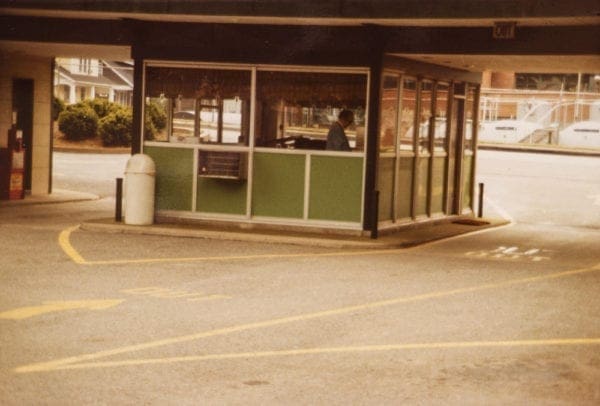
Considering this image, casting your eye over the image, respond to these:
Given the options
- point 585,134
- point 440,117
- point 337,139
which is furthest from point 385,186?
point 585,134

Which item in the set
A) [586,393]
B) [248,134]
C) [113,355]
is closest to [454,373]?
[586,393]

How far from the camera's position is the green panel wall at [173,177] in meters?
16.9

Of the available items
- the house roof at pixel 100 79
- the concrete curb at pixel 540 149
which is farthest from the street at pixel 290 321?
the house roof at pixel 100 79

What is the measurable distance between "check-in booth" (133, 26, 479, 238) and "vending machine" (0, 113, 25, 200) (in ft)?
13.5

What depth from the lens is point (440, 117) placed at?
1895 centimetres

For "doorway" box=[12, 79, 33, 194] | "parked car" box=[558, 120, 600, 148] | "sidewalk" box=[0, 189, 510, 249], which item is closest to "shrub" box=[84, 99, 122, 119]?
"doorway" box=[12, 79, 33, 194]

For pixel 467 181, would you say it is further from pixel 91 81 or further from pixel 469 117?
pixel 91 81

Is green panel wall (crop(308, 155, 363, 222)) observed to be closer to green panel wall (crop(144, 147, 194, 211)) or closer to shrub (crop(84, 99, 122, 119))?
green panel wall (crop(144, 147, 194, 211))

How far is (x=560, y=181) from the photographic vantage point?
31312 millimetres

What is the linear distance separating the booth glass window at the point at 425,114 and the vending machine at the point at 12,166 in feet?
25.4

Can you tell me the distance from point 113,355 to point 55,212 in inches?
447

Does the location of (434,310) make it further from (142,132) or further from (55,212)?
(55,212)

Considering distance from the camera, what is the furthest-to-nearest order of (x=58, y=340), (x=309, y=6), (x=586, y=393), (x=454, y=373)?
(x=309, y=6) → (x=58, y=340) → (x=454, y=373) → (x=586, y=393)

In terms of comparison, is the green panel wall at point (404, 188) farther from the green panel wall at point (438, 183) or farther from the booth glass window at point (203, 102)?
the booth glass window at point (203, 102)
